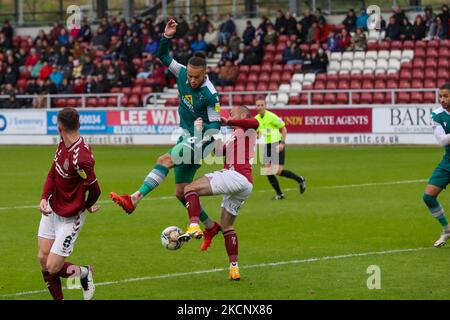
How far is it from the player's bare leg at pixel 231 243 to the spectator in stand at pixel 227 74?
29.9 metres

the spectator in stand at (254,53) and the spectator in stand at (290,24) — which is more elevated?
the spectator in stand at (290,24)

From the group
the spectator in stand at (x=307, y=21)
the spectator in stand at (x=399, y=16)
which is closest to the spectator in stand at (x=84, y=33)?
the spectator in stand at (x=307, y=21)

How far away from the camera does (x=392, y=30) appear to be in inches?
1583

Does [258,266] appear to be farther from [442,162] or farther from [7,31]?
[7,31]

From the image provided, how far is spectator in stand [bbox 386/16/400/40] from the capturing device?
4012 cm

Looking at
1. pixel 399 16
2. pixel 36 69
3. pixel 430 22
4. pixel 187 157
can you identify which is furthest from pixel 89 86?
pixel 187 157

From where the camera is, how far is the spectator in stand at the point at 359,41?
132 feet

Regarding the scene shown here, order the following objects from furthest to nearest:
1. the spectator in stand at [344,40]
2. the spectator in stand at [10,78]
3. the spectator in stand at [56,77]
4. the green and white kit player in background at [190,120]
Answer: the spectator in stand at [10,78], the spectator in stand at [56,77], the spectator in stand at [344,40], the green and white kit player in background at [190,120]

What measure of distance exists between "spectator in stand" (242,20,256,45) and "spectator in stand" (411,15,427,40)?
6931 millimetres

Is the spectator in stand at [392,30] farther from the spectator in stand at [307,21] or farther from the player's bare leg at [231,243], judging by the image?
the player's bare leg at [231,243]
